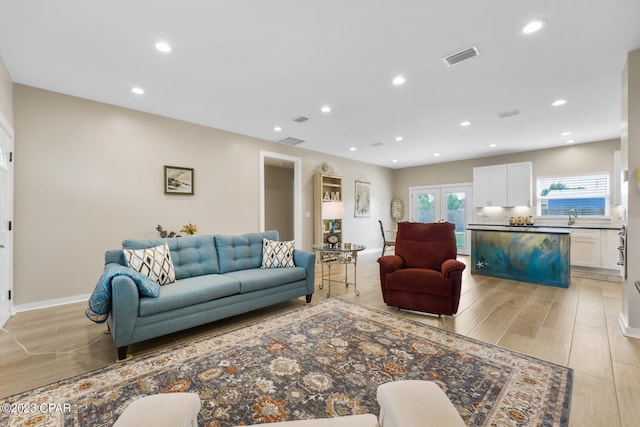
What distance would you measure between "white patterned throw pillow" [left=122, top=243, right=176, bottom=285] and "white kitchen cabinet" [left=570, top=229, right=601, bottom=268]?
7085 mm

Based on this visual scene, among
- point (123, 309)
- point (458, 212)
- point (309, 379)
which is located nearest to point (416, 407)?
point (309, 379)

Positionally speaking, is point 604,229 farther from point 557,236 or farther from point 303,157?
point 303,157

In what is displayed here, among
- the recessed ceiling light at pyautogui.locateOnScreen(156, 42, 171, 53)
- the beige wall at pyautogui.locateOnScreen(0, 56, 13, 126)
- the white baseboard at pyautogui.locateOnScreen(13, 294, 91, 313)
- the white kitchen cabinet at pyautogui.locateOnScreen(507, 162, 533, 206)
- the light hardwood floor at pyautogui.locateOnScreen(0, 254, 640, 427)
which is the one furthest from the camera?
the white kitchen cabinet at pyautogui.locateOnScreen(507, 162, 533, 206)

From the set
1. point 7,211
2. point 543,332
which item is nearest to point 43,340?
point 7,211

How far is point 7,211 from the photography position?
3.07m

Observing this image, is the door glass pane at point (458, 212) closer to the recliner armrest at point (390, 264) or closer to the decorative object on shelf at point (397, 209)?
the decorative object on shelf at point (397, 209)

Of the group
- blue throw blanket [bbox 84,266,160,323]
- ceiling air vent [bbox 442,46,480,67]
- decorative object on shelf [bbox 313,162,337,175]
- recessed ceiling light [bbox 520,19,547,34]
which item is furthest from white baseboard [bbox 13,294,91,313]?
recessed ceiling light [bbox 520,19,547,34]

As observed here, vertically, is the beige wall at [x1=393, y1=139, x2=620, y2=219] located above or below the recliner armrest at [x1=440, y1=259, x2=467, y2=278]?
above

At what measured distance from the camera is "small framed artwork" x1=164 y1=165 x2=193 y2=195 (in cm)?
436

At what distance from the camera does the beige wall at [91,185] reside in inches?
131

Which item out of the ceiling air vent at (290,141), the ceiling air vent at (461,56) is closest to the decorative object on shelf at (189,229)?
the ceiling air vent at (290,141)

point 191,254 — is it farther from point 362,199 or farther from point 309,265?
point 362,199

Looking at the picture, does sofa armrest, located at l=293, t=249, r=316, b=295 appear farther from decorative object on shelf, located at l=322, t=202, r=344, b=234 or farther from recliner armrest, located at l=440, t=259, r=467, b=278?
recliner armrest, located at l=440, t=259, r=467, b=278

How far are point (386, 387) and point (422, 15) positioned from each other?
253 centimetres
